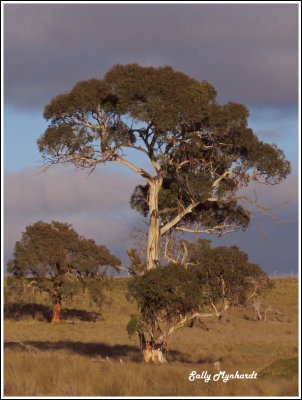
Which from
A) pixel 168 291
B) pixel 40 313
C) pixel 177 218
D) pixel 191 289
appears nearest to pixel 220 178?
pixel 177 218

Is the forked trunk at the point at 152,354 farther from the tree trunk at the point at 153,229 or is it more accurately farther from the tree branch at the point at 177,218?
the tree branch at the point at 177,218

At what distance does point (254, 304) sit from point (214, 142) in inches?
290

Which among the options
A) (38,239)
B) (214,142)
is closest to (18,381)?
(214,142)

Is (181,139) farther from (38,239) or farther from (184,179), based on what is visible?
(38,239)

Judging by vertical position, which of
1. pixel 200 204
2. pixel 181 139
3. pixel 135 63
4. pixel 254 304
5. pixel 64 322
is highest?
pixel 135 63

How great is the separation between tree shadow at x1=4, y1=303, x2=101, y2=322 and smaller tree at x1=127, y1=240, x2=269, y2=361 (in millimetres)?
33934

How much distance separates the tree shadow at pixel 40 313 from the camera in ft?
195

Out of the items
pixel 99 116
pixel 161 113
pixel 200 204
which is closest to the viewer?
pixel 161 113

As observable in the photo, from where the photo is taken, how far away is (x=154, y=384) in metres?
16.8

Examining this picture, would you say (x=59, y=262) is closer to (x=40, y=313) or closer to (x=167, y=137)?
(x=40, y=313)

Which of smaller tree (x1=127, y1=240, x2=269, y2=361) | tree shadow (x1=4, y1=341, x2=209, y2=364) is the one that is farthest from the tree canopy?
tree shadow (x1=4, y1=341, x2=209, y2=364)

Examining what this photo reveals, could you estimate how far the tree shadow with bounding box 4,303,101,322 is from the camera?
59406 millimetres

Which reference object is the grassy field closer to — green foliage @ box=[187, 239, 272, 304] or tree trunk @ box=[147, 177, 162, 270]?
green foliage @ box=[187, 239, 272, 304]

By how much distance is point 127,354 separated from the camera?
34375 mm
